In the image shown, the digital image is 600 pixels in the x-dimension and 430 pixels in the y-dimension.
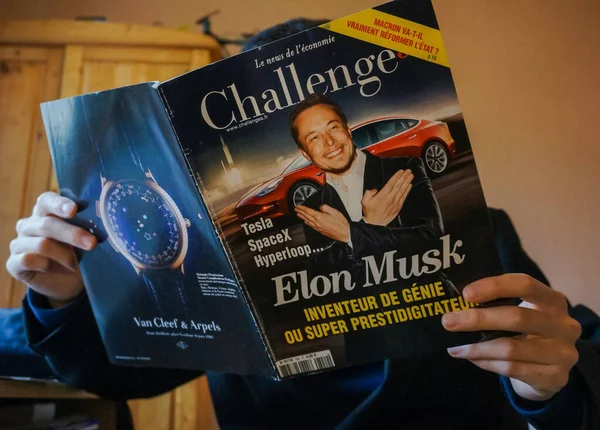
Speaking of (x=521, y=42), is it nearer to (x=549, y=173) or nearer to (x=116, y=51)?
(x=549, y=173)

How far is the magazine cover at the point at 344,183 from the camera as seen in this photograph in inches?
13.6

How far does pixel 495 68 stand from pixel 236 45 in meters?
0.74

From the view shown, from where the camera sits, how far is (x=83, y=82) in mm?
1228

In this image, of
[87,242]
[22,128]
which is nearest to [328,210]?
[87,242]

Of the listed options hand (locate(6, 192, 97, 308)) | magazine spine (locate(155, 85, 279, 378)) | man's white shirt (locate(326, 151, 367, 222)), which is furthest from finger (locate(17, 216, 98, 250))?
man's white shirt (locate(326, 151, 367, 222))

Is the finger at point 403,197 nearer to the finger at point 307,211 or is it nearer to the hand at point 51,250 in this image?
the finger at point 307,211

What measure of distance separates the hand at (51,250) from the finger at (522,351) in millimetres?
390

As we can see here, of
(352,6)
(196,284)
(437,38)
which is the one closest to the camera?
(437,38)

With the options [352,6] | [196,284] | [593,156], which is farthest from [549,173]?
[196,284]

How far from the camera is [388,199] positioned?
1.21ft

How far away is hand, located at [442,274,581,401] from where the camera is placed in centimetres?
37

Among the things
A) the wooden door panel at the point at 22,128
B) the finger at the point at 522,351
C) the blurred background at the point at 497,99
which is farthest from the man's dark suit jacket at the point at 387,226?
the wooden door panel at the point at 22,128

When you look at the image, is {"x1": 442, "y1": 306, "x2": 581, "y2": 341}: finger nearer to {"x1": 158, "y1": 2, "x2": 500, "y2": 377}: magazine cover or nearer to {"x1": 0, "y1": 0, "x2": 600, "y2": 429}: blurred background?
{"x1": 158, "y1": 2, "x2": 500, "y2": 377}: magazine cover

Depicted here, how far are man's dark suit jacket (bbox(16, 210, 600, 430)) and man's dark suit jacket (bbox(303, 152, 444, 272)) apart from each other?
0.20 m
